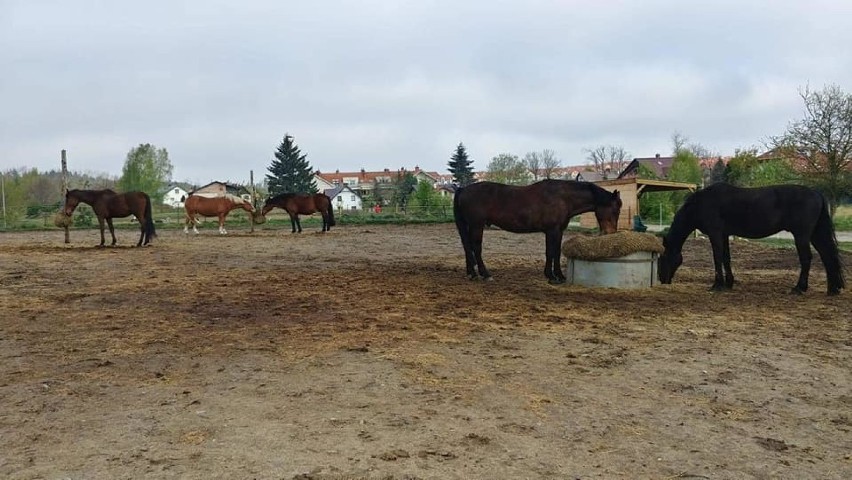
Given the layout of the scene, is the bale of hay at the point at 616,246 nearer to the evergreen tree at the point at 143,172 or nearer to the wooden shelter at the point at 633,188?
the wooden shelter at the point at 633,188

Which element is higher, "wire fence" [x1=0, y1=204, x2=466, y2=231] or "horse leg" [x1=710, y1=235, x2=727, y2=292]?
"wire fence" [x1=0, y1=204, x2=466, y2=231]

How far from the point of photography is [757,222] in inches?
357

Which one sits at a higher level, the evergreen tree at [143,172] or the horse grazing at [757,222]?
the evergreen tree at [143,172]

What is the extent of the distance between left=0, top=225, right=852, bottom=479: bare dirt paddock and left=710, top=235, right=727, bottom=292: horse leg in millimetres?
351

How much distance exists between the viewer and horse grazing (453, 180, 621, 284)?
10.2 meters

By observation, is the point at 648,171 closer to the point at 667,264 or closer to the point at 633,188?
the point at 633,188

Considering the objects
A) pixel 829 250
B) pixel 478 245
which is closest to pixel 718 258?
pixel 829 250

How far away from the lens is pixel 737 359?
202 inches

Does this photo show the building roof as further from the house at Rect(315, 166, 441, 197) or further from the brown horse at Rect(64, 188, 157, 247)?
the brown horse at Rect(64, 188, 157, 247)

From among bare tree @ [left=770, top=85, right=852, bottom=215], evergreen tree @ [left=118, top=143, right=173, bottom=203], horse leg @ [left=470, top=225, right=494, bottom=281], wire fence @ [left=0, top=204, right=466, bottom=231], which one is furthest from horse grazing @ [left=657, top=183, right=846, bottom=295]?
evergreen tree @ [left=118, top=143, right=173, bottom=203]

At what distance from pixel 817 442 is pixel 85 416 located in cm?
446

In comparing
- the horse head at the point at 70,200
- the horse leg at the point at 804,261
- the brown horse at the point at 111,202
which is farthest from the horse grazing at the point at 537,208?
the horse head at the point at 70,200

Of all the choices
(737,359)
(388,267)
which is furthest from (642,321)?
(388,267)

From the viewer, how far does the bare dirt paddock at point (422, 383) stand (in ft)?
10.1
